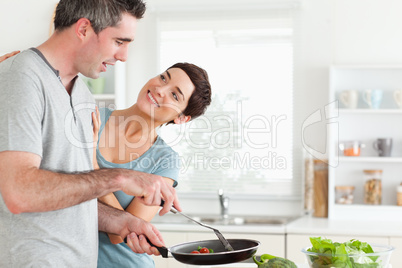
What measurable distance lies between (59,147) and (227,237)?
2.24m

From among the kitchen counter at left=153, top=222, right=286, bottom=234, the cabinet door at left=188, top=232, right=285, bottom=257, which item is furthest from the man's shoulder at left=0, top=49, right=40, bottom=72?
the cabinet door at left=188, top=232, right=285, bottom=257

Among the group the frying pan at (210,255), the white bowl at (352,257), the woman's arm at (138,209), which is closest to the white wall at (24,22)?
the woman's arm at (138,209)

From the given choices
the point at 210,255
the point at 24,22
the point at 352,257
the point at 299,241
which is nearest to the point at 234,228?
the point at 299,241

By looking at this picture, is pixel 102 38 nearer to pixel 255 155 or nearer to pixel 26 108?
pixel 26 108

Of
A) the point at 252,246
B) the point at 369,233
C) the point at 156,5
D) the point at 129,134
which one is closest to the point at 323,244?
the point at 252,246

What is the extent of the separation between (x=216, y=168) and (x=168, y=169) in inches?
82.2

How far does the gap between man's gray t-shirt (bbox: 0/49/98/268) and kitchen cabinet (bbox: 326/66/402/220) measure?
262 cm

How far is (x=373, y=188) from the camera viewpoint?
3.97m

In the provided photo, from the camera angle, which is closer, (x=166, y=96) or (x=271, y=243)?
(x=166, y=96)

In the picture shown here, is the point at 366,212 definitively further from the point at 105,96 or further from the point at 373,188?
the point at 105,96

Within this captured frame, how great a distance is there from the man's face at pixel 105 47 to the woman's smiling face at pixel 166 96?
21.4 inches

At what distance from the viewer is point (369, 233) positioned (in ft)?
11.4

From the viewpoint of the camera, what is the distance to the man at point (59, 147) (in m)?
1.44

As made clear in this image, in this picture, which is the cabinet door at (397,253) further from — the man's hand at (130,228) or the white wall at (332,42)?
the man's hand at (130,228)
